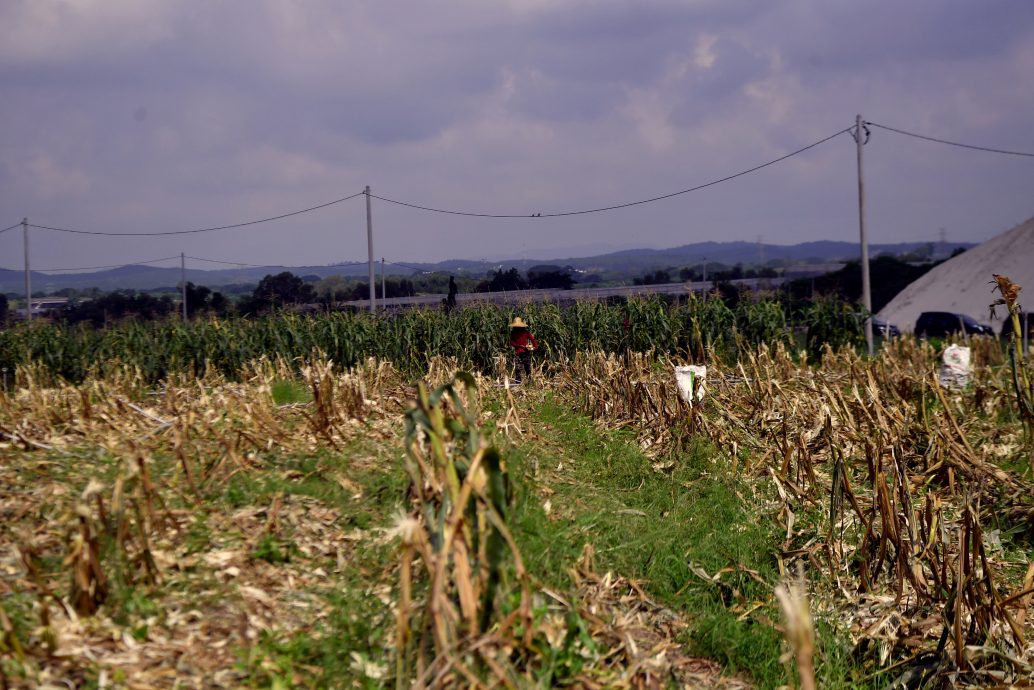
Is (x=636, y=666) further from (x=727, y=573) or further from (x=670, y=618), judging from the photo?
(x=727, y=573)

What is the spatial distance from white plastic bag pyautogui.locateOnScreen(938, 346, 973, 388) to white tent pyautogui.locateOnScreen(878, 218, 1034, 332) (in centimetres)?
2311

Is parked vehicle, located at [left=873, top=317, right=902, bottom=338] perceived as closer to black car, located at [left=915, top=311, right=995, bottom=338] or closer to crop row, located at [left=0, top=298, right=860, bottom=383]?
crop row, located at [left=0, top=298, right=860, bottom=383]

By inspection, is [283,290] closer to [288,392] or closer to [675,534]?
[288,392]

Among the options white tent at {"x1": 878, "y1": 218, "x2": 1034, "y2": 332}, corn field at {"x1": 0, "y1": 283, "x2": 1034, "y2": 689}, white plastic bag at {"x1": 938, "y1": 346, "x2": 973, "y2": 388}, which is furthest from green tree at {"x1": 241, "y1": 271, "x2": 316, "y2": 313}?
white tent at {"x1": 878, "y1": 218, "x2": 1034, "y2": 332}

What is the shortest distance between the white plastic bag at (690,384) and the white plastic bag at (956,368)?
12.9 ft

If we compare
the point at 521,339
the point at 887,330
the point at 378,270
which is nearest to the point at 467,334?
the point at 521,339

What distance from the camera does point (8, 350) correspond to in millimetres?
20000

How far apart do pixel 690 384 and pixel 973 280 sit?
107 feet

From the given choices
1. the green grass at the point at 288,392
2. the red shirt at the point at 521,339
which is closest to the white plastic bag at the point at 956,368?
the red shirt at the point at 521,339

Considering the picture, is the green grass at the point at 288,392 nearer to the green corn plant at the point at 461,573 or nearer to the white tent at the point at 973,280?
the green corn plant at the point at 461,573

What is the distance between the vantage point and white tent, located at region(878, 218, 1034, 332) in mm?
35219

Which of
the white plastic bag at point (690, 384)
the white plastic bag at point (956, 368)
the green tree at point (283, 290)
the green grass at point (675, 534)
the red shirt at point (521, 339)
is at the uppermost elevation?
the green tree at point (283, 290)

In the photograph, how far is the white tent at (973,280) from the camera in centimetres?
3522

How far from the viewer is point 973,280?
37.0m
